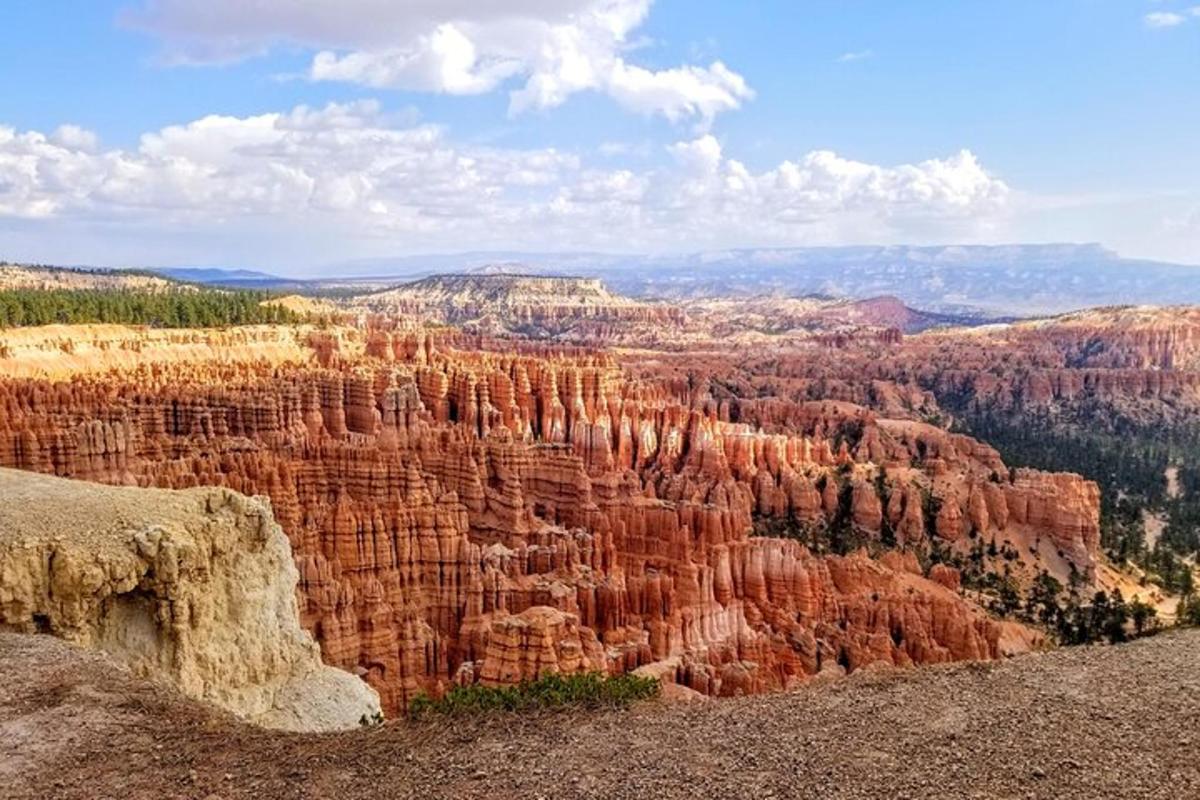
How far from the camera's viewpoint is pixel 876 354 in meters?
126

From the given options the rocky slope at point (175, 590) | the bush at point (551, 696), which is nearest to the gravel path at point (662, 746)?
the bush at point (551, 696)

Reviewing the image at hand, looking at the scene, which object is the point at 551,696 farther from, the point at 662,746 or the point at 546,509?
the point at 546,509

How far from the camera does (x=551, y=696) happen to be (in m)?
14.9

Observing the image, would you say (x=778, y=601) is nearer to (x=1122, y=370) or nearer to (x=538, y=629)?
(x=538, y=629)

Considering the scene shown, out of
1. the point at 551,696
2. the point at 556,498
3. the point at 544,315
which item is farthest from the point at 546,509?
the point at 544,315

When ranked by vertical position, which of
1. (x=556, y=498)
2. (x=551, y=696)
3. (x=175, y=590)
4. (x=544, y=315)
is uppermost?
(x=175, y=590)

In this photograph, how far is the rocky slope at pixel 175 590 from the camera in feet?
48.3

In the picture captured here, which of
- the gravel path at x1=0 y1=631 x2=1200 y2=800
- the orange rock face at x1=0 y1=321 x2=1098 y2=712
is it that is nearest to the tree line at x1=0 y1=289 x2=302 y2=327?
the orange rock face at x1=0 y1=321 x2=1098 y2=712

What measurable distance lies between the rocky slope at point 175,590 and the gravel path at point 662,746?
115 cm

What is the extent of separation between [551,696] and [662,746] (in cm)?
329

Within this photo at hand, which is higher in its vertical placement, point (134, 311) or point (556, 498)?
point (134, 311)

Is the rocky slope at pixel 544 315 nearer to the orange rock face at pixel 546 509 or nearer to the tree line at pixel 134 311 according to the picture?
the tree line at pixel 134 311

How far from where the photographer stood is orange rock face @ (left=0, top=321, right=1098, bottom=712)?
26.7 m

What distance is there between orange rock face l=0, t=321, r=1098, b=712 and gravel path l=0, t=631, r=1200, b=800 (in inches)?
393
